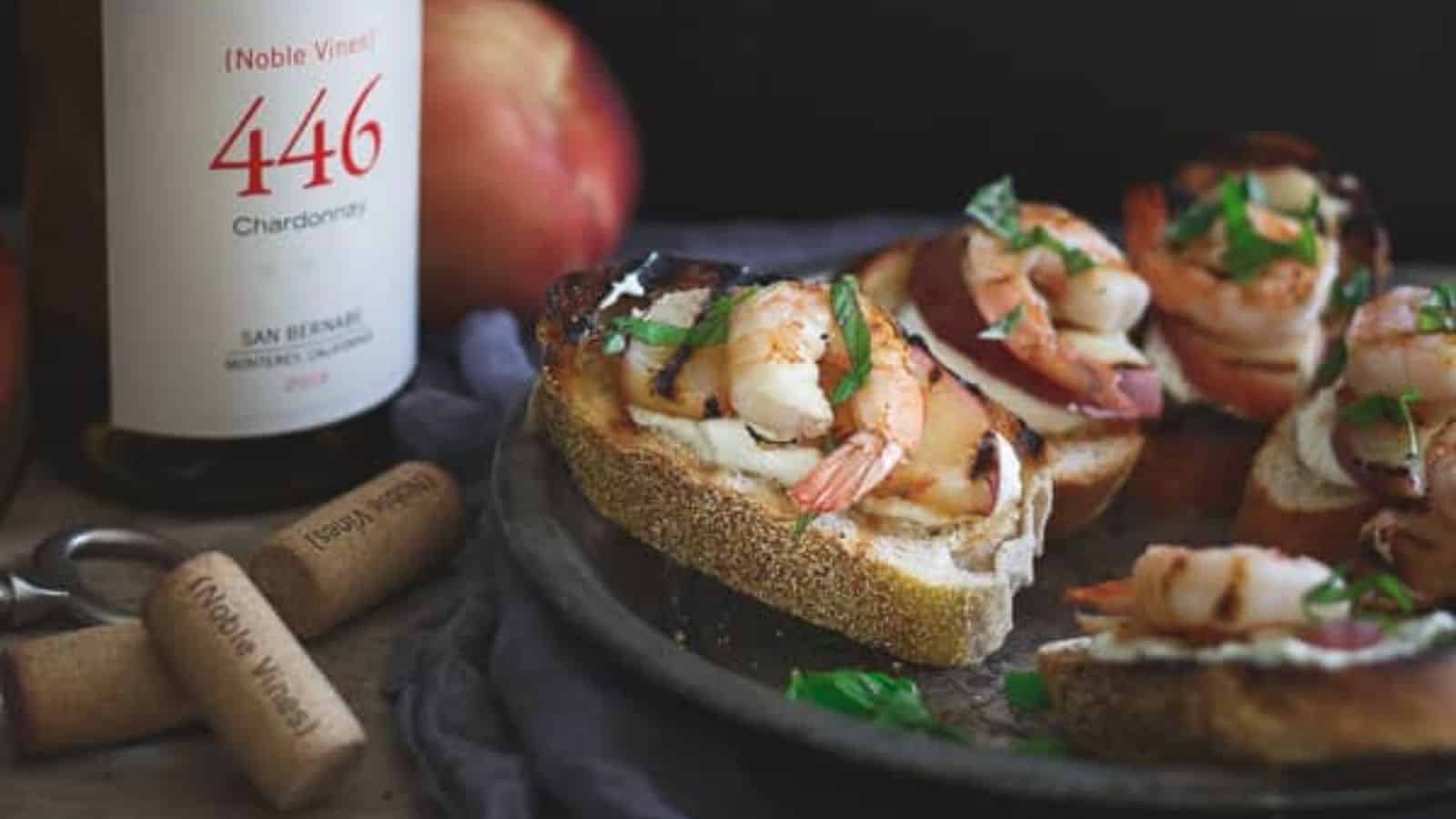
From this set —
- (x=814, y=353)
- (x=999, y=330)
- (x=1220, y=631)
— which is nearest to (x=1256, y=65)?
(x=999, y=330)

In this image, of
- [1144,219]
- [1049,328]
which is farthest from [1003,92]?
[1049,328]

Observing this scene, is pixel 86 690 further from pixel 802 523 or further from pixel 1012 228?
pixel 1012 228

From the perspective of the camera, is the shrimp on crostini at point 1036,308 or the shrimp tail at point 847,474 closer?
the shrimp tail at point 847,474

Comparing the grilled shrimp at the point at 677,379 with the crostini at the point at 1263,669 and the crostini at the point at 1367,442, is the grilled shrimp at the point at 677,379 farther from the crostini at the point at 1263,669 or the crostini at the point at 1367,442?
the crostini at the point at 1367,442

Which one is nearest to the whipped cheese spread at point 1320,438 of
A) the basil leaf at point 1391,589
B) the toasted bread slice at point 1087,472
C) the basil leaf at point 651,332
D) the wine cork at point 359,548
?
the toasted bread slice at point 1087,472

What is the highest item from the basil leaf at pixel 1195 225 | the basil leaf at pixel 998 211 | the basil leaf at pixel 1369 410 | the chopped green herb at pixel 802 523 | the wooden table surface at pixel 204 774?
the basil leaf at pixel 998 211

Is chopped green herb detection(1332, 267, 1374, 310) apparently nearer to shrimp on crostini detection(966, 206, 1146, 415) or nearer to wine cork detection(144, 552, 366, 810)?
shrimp on crostini detection(966, 206, 1146, 415)

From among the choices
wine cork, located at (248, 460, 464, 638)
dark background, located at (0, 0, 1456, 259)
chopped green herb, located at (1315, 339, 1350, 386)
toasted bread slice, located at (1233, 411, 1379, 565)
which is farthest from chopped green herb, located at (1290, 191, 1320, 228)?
wine cork, located at (248, 460, 464, 638)

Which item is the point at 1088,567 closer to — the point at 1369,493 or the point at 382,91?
the point at 1369,493
